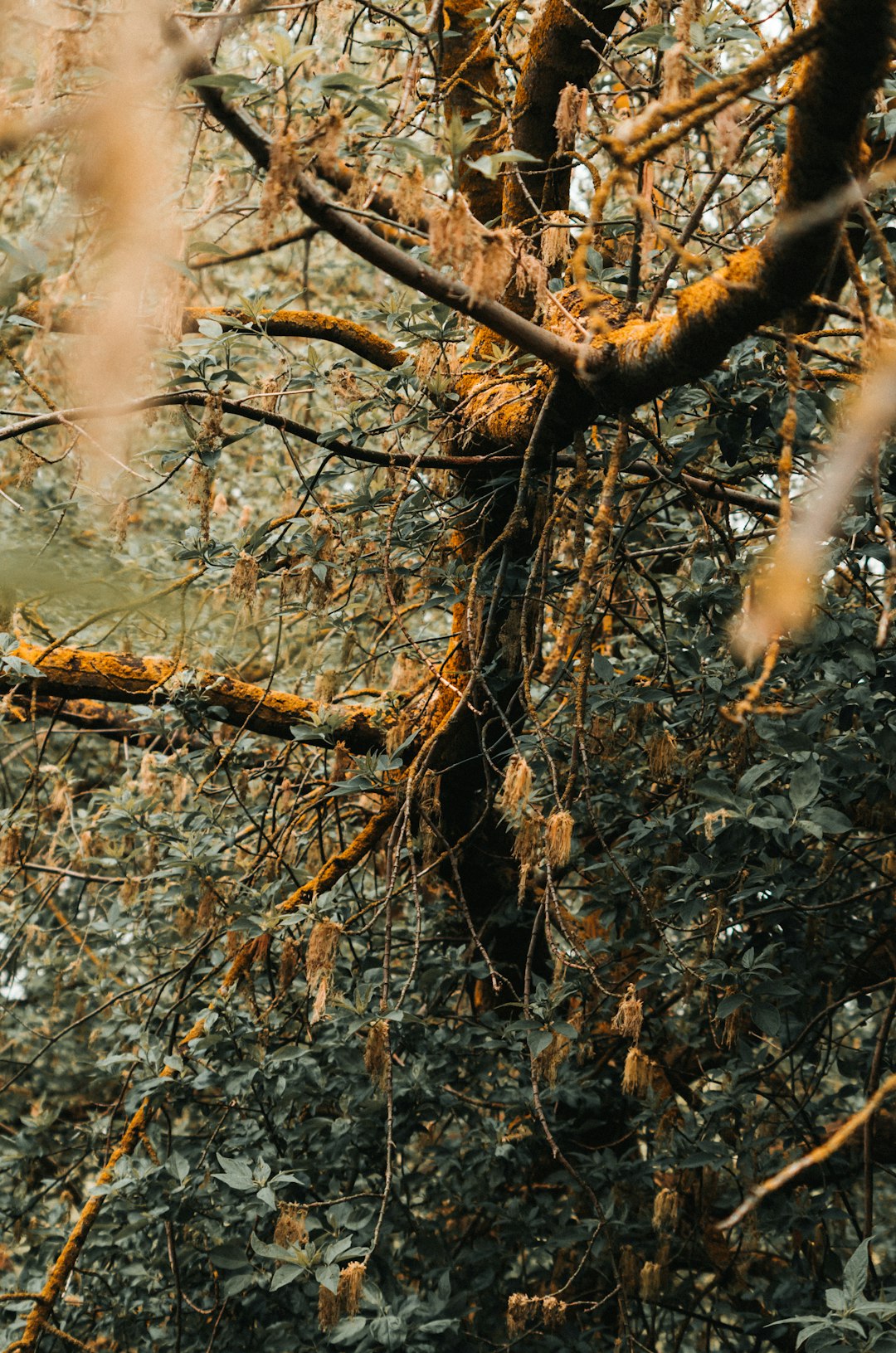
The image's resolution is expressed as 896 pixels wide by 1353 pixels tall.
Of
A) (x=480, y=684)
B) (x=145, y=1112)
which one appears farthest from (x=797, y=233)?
(x=145, y=1112)

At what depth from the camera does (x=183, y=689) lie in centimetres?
264

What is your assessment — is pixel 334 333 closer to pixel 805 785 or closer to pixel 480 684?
pixel 480 684

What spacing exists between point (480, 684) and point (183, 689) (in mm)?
784

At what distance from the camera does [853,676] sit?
6.64ft

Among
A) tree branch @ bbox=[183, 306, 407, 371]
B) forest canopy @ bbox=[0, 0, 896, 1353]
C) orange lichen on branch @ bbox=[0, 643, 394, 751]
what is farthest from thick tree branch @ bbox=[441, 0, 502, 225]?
orange lichen on branch @ bbox=[0, 643, 394, 751]

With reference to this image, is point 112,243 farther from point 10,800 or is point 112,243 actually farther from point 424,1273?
point 10,800

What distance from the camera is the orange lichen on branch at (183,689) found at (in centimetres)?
266

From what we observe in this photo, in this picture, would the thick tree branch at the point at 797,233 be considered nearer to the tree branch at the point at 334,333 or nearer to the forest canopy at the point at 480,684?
the forest canopy at the point at 480,684

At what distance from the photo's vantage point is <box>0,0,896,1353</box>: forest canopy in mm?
1373

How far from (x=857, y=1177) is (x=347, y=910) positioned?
1.48 m

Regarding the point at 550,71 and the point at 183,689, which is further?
the point at 183,689

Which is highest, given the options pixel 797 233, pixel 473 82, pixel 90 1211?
pixel 473 82

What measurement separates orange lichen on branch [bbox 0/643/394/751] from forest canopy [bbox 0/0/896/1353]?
0.5 inches

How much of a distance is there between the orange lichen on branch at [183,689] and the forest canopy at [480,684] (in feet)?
0.04
